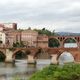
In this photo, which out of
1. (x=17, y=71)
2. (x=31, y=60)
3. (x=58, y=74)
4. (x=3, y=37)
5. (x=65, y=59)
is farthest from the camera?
(x=3, y=37)

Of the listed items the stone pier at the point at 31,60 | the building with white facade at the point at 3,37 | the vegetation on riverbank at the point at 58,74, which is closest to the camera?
the vegetation on riverbank at the point at 58,74

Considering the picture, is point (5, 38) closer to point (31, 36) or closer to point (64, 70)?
point (31, 36)

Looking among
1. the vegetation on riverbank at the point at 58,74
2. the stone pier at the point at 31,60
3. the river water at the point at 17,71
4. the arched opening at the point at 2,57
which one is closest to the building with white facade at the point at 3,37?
the arched opening at the point at 2,57

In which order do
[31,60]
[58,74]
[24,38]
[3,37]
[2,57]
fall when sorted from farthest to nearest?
[24,38] < [3,37] < [2,57] < [31,60] < [58,74]

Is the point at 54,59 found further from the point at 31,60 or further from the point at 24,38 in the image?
the point at 24,38

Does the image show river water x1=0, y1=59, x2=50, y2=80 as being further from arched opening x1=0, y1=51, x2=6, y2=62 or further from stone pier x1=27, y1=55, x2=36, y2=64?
arched opening x1=0, y1=51, x2=6, y2=62

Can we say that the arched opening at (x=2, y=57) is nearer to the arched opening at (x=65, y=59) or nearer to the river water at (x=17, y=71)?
the river water at (x=17, y=71)

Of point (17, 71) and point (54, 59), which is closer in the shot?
point (17, 71)

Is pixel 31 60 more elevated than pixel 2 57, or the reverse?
pixel 2 57

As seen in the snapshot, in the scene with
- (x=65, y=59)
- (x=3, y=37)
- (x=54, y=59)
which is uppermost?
(x=3, y=37)

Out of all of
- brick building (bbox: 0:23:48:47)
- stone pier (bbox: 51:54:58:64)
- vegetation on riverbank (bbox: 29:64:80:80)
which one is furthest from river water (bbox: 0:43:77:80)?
brick building (bbox: 0:23:48:47)

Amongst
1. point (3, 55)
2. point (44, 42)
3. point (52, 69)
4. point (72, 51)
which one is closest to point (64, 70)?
point (52, 69)

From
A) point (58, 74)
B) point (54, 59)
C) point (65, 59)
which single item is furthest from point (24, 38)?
point (58, 74)

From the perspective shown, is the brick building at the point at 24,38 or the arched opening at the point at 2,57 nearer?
the arched opening at the point at 2,57
